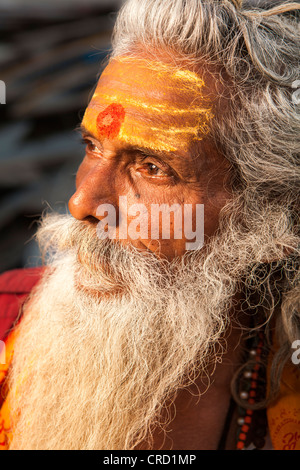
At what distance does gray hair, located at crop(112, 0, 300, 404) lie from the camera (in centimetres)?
152

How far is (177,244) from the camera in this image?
5.10ft

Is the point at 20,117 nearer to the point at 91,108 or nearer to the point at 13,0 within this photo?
the point at 13,0

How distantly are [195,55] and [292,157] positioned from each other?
0.49 meters

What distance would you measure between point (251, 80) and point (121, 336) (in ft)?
3.30

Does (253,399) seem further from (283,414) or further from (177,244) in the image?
(177,244)

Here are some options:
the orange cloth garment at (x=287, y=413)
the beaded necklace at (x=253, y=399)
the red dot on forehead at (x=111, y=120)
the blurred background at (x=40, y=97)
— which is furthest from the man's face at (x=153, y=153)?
the blurred background at (x=40, y=97)

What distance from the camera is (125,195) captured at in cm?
154

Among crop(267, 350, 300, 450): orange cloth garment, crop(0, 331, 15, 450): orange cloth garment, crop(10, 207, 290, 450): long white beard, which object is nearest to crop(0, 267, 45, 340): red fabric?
crop(0, 331, 15, 450): orange cloth garment

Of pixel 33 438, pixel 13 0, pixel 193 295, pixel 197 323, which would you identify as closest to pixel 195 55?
pixel 193 295

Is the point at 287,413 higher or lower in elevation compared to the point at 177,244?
lower

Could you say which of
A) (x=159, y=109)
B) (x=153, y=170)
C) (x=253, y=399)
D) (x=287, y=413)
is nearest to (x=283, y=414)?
(x=287, y=413)

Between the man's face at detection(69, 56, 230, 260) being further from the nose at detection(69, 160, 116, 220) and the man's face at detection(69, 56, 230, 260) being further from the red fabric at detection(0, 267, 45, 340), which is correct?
the red fabric at detection(0, 267, 45, 340)

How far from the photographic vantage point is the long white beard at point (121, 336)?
1552 millimetres

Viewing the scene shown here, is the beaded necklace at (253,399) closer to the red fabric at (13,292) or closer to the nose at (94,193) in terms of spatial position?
the nose at (94,193)
